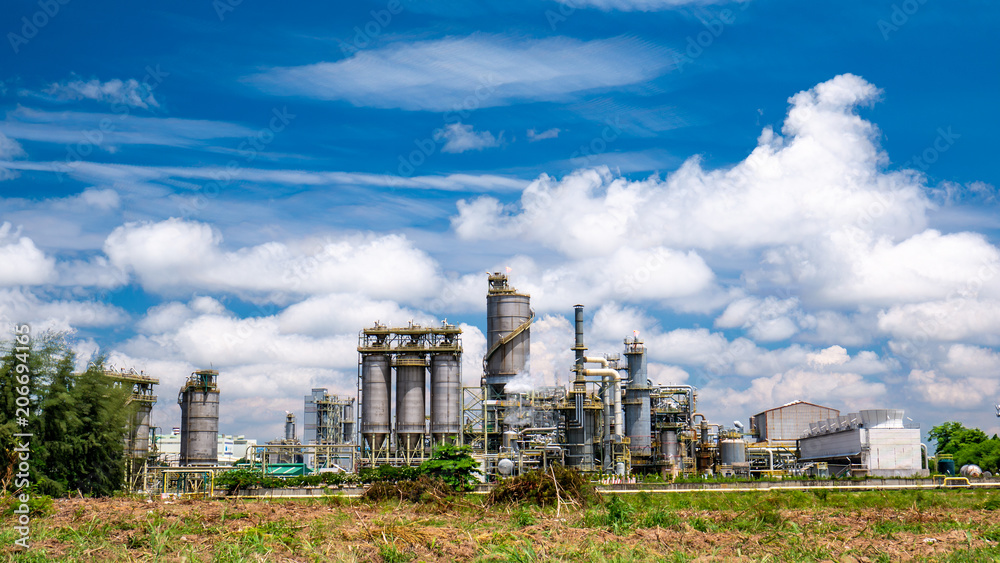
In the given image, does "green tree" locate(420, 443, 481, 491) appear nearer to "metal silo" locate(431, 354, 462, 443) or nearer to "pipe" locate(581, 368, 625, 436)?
"metal silo" locate(431, 354, 462, 443)

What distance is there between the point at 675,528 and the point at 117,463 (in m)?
44.3

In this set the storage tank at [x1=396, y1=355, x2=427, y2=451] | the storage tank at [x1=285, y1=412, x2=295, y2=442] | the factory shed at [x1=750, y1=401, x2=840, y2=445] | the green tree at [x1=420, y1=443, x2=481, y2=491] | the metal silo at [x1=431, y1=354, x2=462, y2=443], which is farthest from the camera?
the storage tank at [x1=285, y1=412, x2=295, y2=442]

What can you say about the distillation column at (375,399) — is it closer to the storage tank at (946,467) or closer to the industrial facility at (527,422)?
the industrial facility at (527,422)

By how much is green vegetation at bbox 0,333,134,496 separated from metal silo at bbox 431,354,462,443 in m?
34.4

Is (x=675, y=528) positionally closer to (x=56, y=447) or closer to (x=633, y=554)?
(x=633, y=554)

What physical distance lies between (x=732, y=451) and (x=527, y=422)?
25131 millimetres

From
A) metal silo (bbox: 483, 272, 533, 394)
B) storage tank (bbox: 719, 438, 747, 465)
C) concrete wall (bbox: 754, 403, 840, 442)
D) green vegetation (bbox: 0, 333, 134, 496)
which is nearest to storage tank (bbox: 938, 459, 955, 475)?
storage tank (bbox: 719, 438, 747, 465)

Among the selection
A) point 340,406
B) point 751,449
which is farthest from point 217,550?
point 340,406

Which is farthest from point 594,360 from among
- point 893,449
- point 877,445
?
point 893,449

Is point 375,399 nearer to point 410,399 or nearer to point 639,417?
point 410,399

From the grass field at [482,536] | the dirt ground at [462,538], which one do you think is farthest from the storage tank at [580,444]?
the dirt ground at [462,538]

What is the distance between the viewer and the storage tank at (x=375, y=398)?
281ft

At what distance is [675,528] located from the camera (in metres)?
25.3

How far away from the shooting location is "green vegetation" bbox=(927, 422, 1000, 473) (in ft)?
296
